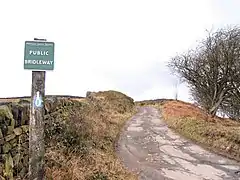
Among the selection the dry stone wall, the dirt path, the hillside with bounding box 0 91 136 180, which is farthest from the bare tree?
the dry stone wall

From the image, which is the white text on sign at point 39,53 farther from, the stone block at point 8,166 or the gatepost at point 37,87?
the stone block at point 8,166

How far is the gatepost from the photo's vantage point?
5262mm

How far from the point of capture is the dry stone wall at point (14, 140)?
18.3ft

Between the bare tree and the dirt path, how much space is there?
46.2ft

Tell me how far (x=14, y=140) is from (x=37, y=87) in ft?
4.74

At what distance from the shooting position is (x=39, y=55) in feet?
17.4

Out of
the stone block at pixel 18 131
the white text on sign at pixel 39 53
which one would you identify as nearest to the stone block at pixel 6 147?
the stone block at pixel 18 131

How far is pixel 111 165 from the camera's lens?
34.0 feet

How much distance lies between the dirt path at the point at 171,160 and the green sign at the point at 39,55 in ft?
19.9

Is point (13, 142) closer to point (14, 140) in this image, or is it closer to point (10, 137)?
point (14, 140)

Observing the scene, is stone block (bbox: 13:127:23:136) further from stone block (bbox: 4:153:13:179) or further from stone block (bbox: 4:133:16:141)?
stone block (bbox: 4:153:13:179)

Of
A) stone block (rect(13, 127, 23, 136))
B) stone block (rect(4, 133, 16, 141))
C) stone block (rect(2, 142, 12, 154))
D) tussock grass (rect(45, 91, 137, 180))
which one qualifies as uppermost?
stone block (rect(13, 127, 23, 136))

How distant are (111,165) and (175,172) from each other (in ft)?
7.22

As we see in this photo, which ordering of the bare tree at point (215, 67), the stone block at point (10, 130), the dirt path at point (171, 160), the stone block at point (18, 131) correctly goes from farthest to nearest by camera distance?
the bare tree at point (215, 67) < the dirt path at point (171, 160) < the stone block at point (18, 131) < the stone block at point (10, 130)
